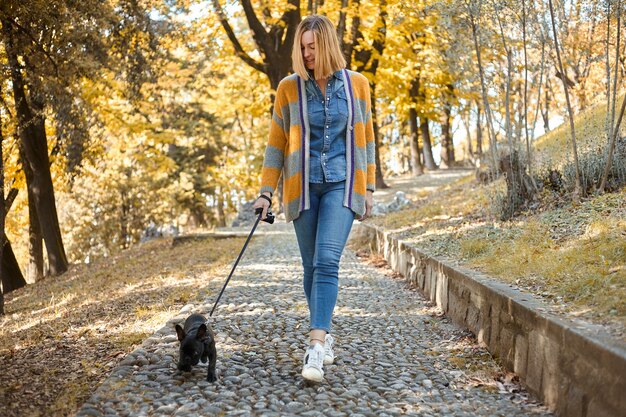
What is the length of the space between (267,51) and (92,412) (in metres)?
13.7

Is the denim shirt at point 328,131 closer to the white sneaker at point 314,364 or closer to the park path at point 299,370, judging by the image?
the white sneaker at point 314,364

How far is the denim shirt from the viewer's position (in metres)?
3.91

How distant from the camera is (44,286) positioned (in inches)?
526

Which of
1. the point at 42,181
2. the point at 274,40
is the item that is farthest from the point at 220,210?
the point at 42,181

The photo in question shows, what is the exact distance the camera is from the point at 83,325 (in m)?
6.28

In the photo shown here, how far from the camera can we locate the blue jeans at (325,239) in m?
3.85

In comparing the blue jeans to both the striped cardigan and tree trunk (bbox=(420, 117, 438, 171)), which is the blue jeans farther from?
tree trunk (bbox=(420, 117, 438, 171))

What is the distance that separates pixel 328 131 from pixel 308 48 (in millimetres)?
497

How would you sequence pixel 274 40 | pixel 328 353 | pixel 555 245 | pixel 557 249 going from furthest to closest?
1. pixel 274 40
2. pixel 555 245
3. pixel 557 249
4. pixel 328 353

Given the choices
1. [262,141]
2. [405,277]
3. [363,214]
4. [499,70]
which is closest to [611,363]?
[363,214]

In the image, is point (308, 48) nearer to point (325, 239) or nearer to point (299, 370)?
point (325, 239)

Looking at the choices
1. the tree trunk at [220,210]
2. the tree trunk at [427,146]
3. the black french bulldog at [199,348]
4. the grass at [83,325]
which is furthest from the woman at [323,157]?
the tree trunk at [220,210]

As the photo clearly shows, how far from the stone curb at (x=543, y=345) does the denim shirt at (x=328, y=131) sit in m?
1.33

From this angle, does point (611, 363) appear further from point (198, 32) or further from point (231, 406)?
point (198, 32)
